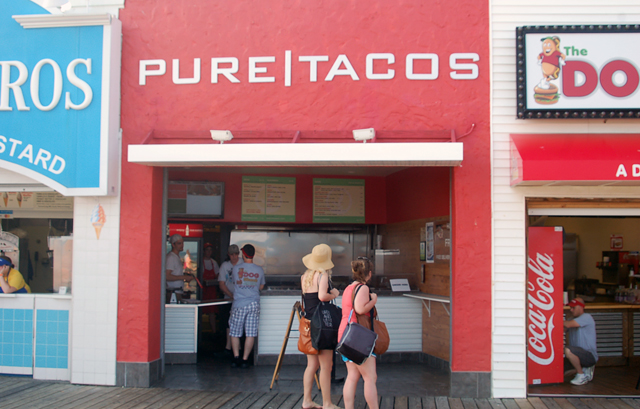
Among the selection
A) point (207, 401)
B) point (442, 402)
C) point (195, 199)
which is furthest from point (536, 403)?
point (195, 199)

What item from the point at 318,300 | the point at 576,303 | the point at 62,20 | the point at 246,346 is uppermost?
the point at 62,20

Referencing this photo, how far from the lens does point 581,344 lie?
6.32 metres

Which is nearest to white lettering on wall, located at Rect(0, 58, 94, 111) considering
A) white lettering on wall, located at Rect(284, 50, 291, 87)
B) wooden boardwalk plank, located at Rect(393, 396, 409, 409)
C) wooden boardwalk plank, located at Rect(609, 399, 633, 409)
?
white lettering on wall, located at Rect(284, 50, 291, 87)

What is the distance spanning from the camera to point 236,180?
909 cm

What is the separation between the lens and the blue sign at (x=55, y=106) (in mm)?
5777

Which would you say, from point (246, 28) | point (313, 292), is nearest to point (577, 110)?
point (313, 292)

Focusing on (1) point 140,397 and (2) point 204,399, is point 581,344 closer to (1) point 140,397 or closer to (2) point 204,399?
(2) point 204,399

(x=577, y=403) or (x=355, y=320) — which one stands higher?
(x=355, y=320)

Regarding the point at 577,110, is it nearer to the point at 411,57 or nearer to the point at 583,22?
the point at 583,22

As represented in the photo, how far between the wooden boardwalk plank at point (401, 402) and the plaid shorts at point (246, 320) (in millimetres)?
2221

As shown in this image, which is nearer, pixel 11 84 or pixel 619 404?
pixel 619 404

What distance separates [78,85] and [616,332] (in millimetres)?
7835

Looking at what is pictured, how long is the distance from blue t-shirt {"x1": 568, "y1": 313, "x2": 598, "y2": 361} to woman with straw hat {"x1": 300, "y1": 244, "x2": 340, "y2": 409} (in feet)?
11.2

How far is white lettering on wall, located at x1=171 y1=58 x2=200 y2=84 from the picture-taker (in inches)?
234
